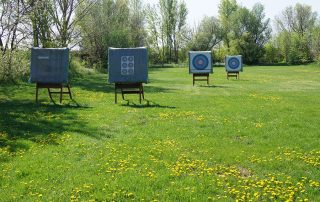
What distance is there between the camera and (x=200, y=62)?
31266 mm

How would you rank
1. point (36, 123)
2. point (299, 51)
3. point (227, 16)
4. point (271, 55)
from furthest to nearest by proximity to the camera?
point (227, 16) → point (271, 55) → point (299, 51) → point (36, 123)

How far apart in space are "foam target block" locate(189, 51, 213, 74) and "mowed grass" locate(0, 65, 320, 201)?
47.4ft

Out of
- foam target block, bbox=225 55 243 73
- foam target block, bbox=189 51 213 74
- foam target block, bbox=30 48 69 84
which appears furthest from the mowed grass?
foam target block, bbox=225 55 243 73

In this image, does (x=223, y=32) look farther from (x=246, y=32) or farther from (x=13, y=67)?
(x=13, y=67)

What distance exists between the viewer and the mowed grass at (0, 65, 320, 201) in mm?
6891

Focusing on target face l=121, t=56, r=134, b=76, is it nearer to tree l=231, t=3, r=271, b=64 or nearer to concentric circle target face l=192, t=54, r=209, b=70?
concentric circle target face l=192, t=54, r=209, b=70

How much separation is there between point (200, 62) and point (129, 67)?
12540mm

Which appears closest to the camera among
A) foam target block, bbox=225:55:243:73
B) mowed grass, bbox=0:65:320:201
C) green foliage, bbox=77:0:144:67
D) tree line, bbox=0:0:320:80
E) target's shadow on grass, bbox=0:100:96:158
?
mowed grass, bbox=0:65:320:201

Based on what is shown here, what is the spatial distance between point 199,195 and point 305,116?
9.46 metres

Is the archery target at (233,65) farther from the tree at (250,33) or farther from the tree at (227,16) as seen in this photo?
the tree at (227,16)

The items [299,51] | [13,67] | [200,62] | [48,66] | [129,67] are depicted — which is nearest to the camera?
[48,66]

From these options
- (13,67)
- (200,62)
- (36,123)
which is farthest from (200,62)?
(36,123)

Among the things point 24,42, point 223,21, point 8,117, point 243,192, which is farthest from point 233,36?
point 243,192

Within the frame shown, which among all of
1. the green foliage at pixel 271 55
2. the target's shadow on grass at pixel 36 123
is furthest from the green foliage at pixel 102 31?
the green foliage at pixel 271 55
